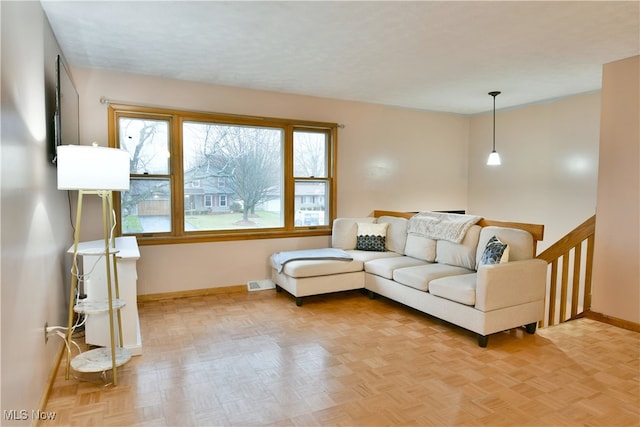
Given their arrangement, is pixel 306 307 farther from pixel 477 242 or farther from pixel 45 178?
pixel 45 178

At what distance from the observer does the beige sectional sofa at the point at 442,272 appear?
10.6ft

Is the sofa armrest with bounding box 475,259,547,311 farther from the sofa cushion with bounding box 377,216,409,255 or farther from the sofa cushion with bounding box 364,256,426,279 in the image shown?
the sofa cushion with bounding box 377,216,409,255

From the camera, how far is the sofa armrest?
315 cm

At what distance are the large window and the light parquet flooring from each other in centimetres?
117

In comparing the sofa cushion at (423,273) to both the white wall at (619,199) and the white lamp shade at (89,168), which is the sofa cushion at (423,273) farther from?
the white lamp shade at (89,168)

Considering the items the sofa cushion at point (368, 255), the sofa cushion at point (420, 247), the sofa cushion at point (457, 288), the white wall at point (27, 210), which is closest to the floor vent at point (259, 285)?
the sofa cushion at point (368, 255)

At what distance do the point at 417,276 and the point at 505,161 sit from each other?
9.64 feet

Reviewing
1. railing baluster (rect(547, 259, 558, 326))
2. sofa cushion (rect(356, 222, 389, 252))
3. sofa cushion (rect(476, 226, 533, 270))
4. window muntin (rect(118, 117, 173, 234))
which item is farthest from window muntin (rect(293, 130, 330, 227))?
railing baluster (rect(547, 259, 558, 326))

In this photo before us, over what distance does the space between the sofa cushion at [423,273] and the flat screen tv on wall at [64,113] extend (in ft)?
10.2

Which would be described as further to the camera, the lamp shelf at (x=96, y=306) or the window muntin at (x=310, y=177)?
the window muntin at (x=310, y=177)

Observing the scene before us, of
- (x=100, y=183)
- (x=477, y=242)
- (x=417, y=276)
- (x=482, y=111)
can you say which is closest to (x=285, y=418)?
(x=100, y=183)

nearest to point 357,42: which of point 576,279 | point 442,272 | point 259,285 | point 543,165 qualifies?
point 442,272

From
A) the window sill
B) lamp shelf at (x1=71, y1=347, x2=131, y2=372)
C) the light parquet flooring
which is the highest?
the window sill

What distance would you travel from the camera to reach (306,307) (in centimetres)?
422
